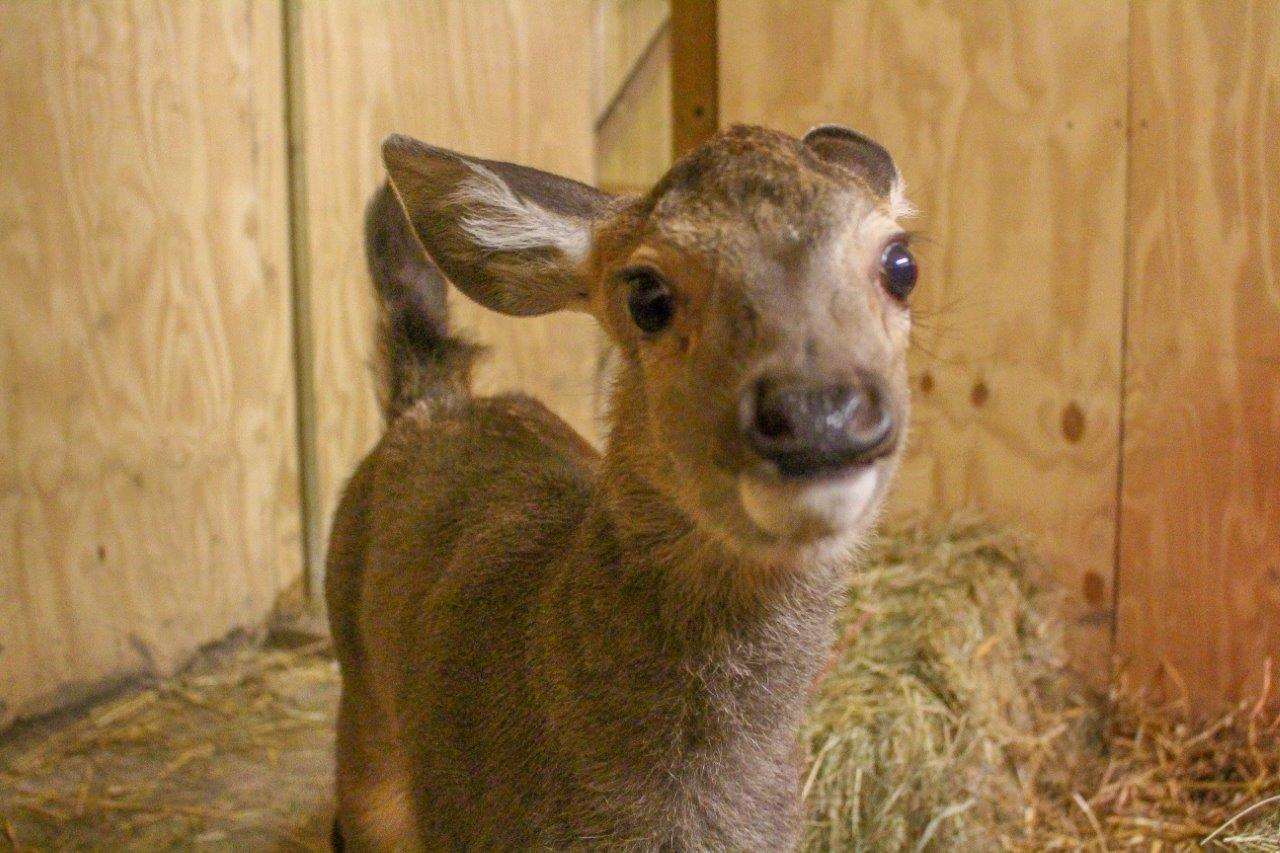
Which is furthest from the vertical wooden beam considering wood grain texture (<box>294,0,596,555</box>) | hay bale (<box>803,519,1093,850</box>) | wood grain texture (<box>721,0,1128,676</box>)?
hay bale (<box>803,519,1093,850</box>)

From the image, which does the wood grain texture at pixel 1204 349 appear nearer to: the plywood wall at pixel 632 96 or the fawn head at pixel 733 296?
the fawn head at pixel 733 296

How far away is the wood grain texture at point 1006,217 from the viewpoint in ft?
10.9

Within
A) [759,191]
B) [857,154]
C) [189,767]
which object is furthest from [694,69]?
[189,767]

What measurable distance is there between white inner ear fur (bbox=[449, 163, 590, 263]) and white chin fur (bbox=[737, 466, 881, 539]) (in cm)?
83

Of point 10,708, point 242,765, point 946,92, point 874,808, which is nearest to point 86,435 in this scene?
point 10,708

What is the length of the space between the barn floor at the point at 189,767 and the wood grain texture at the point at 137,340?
0.14 metres

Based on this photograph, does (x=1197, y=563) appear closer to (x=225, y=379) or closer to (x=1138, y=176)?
(x=1138, y=176)

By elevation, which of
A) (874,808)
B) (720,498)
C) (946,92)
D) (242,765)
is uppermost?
(946,92)

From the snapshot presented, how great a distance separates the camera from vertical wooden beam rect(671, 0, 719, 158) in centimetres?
381

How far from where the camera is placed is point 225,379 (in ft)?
13.5

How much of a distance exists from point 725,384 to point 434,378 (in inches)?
62.2

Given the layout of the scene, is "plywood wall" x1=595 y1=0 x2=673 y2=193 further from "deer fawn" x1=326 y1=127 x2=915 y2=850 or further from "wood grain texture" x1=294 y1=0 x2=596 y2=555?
"deer fawn" x1=326 y1=127 x2=915 y2=850

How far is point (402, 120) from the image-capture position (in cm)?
438

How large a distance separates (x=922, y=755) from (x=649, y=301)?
1.58 metres
